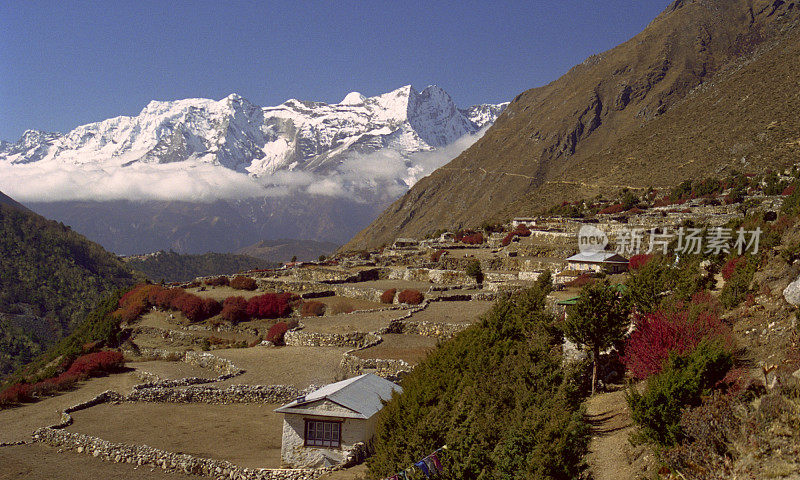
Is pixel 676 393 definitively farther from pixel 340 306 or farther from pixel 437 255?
pixel 437 255

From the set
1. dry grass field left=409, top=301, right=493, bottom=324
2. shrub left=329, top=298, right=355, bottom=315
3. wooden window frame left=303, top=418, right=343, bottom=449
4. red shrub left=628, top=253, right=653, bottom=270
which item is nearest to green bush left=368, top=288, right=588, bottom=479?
wooden window frame left=303, top=418, right=343, bottom=449

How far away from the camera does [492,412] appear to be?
12.3 metres

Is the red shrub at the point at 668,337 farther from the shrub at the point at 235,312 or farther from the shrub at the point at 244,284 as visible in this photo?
the shrub at the point at 244,284

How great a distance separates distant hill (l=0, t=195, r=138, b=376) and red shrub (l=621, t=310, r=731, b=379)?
68.5 metres

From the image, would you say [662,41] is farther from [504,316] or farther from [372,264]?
[504,316]

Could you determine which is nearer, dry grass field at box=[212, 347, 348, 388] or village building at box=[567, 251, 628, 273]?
dry grass field at box=[212, 347, 348, 388]

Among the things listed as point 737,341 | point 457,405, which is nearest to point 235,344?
point 457,405

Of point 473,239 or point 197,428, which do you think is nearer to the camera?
point 197,428

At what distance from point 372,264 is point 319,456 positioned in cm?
3785

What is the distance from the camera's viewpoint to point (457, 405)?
12031mm

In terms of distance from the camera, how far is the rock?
14570 mm

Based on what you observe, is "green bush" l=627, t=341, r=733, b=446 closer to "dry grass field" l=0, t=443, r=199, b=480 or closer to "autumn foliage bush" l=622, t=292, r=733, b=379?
"autumn foliage bush" l=622, t=292, r=733, b=379

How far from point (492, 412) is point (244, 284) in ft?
118

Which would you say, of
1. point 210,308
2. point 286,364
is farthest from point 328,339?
point 210,308
